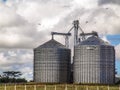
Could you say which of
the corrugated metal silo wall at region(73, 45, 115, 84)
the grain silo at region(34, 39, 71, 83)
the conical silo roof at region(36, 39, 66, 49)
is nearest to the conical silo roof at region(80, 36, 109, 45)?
the corrugated metal silo wall at region(73, 45, 115, 84)

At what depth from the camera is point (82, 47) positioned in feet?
550

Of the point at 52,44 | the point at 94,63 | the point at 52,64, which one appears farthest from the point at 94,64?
the point at 52,44

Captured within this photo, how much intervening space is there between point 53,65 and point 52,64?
2.19ft

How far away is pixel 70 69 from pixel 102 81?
66.1 ft

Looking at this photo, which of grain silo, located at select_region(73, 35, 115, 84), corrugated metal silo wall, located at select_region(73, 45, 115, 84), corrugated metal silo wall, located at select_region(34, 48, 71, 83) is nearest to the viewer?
corrugated metal silo wall, located at select_region(73, 45, 115, 84)

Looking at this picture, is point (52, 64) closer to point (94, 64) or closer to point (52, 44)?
point (52, 44)

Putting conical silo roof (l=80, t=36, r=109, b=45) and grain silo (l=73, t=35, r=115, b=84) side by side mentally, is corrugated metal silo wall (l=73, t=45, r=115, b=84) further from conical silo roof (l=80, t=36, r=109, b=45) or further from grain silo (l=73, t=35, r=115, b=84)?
conical silo roof (l=80, t=36, r=109, b=45)

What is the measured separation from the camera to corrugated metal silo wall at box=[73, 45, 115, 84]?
538 feet

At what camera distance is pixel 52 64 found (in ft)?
568

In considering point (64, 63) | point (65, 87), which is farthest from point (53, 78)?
point (65, 87)

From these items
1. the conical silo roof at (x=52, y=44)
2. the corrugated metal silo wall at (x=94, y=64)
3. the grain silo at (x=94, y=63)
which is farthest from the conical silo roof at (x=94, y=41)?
the conical silo roof at (x=52, y=44)

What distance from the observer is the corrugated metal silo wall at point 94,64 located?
16400 cm

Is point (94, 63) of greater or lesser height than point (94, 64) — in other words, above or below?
above

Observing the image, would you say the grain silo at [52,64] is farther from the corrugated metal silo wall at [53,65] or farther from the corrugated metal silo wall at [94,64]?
the corrugated metal silo wall at [94,64]
